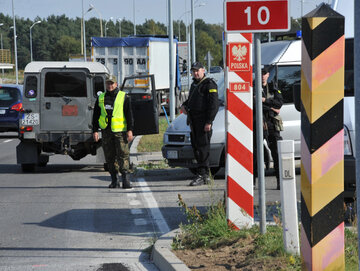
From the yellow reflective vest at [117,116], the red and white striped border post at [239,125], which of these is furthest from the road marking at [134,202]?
the red and white striped border post at [239,125]

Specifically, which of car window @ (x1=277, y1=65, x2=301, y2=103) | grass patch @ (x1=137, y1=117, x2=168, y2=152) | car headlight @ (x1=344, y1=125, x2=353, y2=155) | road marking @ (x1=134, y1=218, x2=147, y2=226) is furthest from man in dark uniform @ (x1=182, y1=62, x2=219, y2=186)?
grass patch @ (x1=137, y1=117, x2=168, y2=152)

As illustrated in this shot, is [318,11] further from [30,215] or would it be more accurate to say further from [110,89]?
[110,89]

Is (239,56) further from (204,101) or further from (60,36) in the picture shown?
(60,36)

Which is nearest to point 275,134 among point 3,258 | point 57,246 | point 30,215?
point 30,215

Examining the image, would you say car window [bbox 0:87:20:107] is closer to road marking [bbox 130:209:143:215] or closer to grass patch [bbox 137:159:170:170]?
grass patch [bbox 137:159:170:170]

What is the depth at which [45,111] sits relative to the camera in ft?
54.3

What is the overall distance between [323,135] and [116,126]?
810cm

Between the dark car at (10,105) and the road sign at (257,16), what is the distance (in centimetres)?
2020

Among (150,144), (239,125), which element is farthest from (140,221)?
(150,144)

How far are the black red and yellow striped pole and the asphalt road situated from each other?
2347mm

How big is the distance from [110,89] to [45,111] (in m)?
3.53

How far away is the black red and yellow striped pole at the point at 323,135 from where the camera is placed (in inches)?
214

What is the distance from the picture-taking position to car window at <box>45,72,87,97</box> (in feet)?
54.6

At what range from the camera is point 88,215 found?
10625 mm
